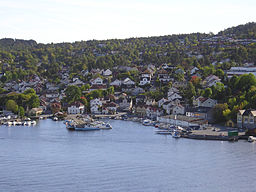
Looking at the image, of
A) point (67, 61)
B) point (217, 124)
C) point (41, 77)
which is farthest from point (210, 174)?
point (67, 61)

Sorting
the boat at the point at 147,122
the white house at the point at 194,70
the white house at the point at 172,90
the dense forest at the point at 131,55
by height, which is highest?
the dense forest at the point at 131,55

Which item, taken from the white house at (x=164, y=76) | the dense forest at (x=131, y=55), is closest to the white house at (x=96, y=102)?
the white house at (x=164, y=76)

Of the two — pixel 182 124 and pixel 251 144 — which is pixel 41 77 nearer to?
pixel 182 124

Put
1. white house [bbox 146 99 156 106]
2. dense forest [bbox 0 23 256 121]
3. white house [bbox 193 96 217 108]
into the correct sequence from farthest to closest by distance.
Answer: white house [bbox 146 99 156 106] → dense forest [bbox 0 23 256 121] → white house [bbox 193 96 217 108]

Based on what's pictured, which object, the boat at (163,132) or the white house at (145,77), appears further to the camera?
the white house at (145,77)

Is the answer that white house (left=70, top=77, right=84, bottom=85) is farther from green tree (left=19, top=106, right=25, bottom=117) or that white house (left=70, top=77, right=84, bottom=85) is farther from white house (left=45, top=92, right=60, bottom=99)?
green tree (left=19, top=106, right=25, bottom=117)

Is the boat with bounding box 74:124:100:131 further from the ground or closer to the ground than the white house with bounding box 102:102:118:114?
closer to the ground

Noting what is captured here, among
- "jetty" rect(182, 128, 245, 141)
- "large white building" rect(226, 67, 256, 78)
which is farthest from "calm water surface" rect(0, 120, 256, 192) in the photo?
"large white building" rect(226, 67, 256, 78)

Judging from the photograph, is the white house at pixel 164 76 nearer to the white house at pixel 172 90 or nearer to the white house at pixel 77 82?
the white house at pixel 172 90
